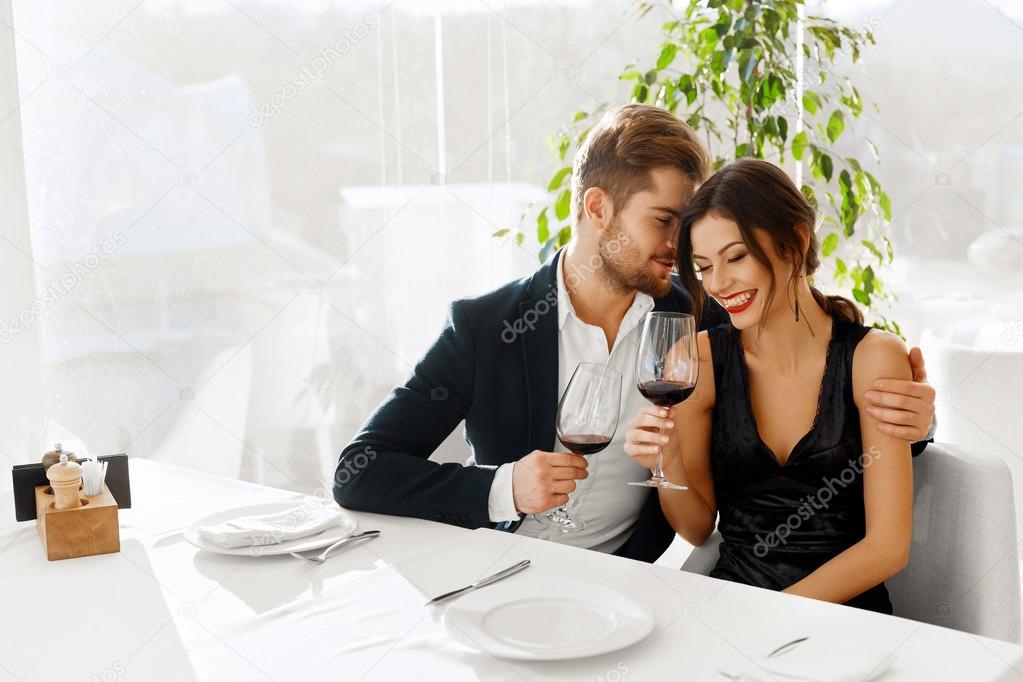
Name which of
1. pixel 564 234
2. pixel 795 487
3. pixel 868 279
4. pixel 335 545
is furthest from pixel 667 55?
pixel 335 545

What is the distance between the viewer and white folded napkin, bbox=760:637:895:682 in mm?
1009

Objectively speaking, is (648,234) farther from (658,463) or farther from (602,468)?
(658,463)

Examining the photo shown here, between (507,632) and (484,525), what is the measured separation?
0.52 metres

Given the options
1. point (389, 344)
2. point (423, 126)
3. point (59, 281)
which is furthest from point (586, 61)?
point (59, 281)

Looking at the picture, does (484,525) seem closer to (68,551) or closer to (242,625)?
(242,625)

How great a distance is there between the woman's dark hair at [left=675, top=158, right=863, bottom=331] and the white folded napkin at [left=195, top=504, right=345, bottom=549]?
83cm

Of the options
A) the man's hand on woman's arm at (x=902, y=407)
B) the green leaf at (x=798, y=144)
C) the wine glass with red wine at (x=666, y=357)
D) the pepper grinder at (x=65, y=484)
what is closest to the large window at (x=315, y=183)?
the green leaf at (x=798, y=144)

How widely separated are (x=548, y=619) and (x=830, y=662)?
33 cm

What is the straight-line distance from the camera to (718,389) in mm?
1802

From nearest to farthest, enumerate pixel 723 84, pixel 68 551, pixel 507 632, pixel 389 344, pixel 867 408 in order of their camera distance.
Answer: pixel 507 632 → pixel 68 551 → pixel 867 408 → pixel 723 84 → pixel 389 344

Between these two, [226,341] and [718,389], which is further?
[226,341]

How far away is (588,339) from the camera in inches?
78.6

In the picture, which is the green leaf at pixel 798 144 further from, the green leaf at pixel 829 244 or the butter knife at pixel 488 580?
the butter knife at pixel 488 580

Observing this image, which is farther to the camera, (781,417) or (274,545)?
(781,417)
